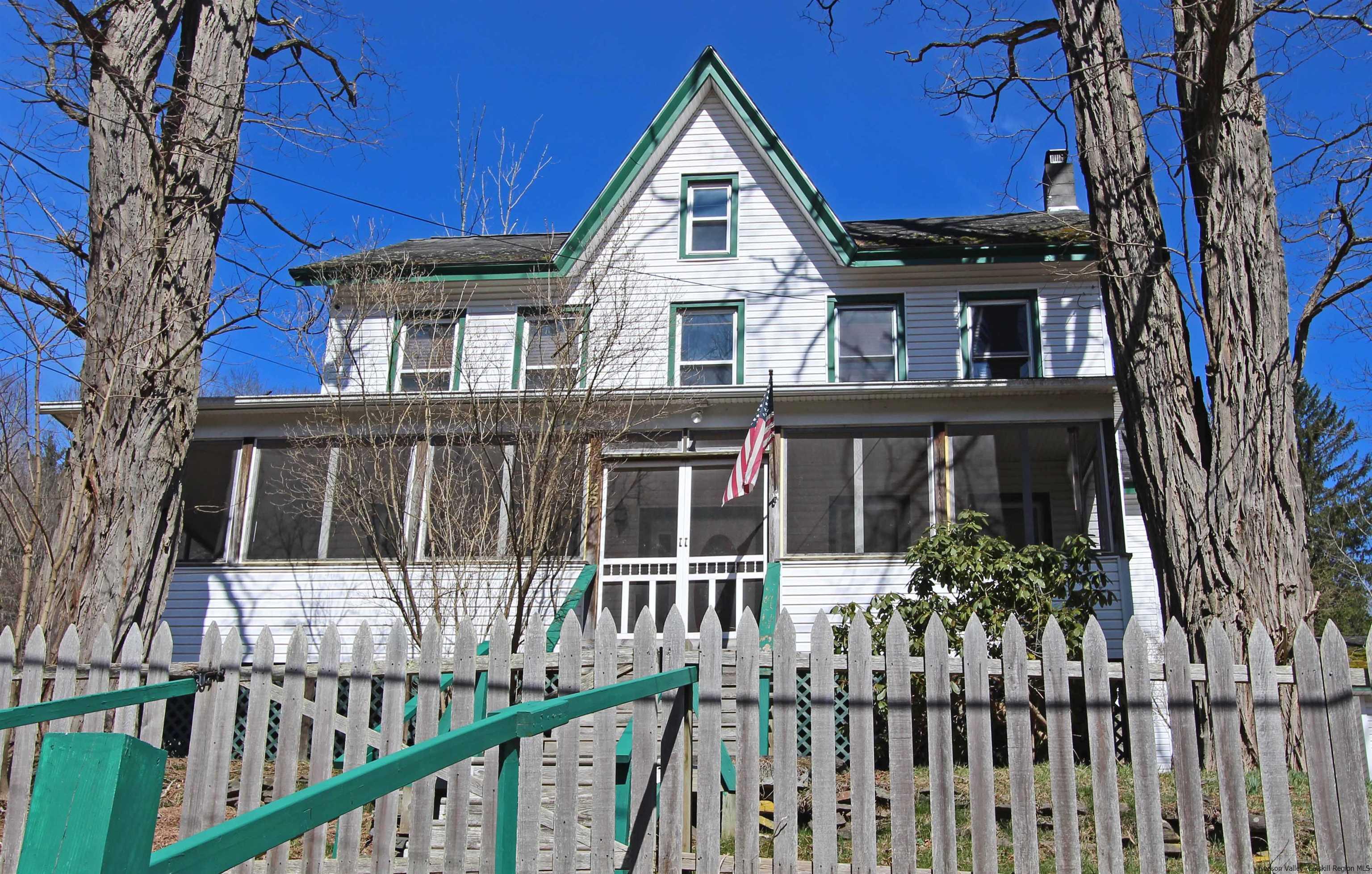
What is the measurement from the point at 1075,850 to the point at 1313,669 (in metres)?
1.30

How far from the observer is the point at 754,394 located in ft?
44.3

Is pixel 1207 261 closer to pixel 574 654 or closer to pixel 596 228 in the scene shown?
pixel 574 654

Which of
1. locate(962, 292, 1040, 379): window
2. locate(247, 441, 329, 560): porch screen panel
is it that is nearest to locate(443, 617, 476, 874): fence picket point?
locate(247, 441, 329, 560): porch screen panel

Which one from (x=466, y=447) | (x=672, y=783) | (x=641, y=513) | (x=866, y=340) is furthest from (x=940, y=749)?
(x=866, y=340)

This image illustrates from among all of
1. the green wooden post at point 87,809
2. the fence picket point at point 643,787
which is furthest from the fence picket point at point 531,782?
the green wooden post at point 87,809

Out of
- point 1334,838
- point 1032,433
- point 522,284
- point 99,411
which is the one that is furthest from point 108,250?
point 1032,433

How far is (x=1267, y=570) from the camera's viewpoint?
7.92 metres

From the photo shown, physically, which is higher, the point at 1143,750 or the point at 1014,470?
the point at 1014,470

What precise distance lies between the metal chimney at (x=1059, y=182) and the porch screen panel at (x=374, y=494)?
40.2 ft

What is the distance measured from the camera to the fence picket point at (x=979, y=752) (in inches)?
178

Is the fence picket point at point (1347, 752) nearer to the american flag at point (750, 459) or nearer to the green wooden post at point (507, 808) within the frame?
the green wooden post at point (507, 808)

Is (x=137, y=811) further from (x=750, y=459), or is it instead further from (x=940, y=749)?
(x=750, y=459)

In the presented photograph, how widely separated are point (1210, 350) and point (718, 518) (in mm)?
6811

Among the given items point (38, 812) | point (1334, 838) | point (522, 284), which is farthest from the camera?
point (522, 284)
